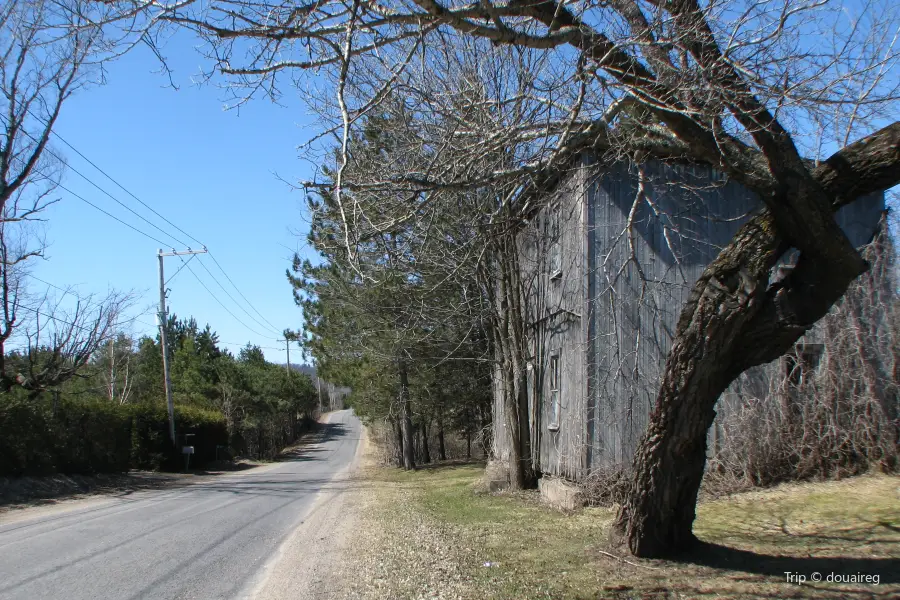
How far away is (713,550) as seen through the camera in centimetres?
611

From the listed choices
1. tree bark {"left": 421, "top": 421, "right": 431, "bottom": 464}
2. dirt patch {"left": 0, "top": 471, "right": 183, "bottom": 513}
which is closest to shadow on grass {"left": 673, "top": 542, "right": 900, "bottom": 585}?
dirt patch {"left": 0, "top": 471, "right": 183, "bottom": 513}

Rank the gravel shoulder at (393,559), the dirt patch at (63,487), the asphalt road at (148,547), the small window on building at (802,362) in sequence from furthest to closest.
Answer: the dirt patch at (63,487) < the small window on building at (802,362) < the asphalt road at (148,547) < the gravel shoulder at (393,559)

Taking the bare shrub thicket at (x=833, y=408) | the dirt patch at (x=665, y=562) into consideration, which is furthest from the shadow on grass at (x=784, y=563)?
the bare shrub thicket at (x=833, y=408)

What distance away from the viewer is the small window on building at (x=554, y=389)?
12992 mm

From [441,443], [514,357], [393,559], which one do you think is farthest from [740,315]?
[441,443]

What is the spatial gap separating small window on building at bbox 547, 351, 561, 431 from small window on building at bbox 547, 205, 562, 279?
1.66 metres

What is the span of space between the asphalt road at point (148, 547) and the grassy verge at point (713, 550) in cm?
183

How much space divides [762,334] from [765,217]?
97cm

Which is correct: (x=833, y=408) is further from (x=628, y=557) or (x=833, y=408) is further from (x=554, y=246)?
(x=628, y=557)

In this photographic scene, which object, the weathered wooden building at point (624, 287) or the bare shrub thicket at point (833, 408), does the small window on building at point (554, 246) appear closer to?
the weathered wooden building at point (624, 287)

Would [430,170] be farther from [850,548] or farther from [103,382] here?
[103,382]

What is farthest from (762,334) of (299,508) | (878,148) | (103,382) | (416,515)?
(103,382)

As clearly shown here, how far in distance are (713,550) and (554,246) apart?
8.20 m

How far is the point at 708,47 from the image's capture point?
679cm
